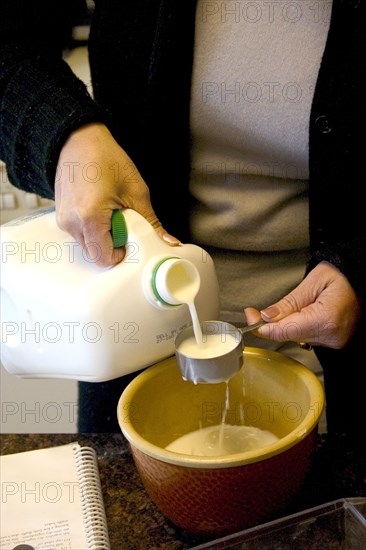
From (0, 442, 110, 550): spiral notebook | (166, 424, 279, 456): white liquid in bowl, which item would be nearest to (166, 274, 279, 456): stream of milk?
(166, 424, 279, 456): white liquid in bowl

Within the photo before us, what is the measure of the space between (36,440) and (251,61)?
0.50 meters

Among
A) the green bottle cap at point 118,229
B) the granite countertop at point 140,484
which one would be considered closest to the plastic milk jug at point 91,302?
the green bottle cap at point 118,229

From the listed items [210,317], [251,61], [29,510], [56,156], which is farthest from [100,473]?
[251,61]

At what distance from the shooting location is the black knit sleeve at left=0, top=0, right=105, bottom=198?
2.52ft

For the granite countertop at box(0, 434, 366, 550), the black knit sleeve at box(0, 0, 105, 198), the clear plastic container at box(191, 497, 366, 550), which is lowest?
the granite countertop at box(0, 434, 366, 550)

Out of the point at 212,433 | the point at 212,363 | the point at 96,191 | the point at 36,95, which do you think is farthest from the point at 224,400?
the point at 36,95

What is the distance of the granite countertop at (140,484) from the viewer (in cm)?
64

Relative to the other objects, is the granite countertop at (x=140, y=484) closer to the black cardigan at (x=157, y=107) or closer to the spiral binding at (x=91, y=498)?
the spiral binding at (x=91, y=498)

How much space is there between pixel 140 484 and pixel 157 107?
1.42 feet

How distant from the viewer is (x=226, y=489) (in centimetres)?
58

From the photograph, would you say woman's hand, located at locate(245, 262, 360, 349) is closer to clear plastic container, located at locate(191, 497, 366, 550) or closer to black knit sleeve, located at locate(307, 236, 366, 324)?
Answer: black knit sleeve, located at locate(307, 236, 366, 324)

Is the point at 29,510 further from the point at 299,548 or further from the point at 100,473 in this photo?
the point at 299,548

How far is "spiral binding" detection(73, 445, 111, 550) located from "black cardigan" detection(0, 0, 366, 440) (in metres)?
0.31

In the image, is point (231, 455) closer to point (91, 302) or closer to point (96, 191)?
point (91, 302)
